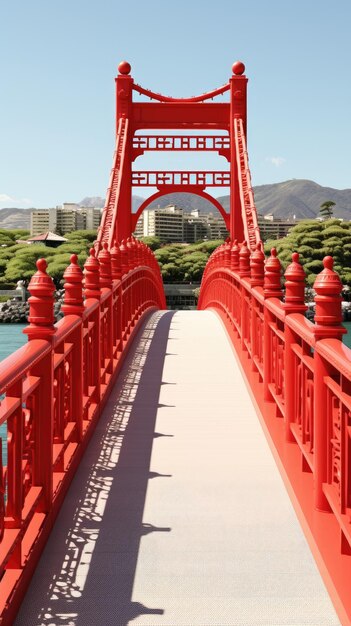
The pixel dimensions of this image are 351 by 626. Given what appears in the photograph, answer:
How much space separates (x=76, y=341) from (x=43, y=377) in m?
1.22

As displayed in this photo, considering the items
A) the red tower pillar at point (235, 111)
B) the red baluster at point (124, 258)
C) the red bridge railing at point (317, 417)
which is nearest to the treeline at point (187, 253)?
the red tower pillar at point (235, 111)

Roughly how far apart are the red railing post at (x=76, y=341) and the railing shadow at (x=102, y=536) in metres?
0.32

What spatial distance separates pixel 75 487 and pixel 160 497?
0.49 meters

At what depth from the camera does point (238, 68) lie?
2045cm

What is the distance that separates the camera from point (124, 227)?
21.5 metres

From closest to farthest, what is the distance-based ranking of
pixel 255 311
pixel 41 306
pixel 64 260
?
pixel 41 306
pixel 255 311
pixel 64 260

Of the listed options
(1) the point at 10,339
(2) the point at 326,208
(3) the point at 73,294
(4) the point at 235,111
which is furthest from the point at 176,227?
(3) the point at 73,294

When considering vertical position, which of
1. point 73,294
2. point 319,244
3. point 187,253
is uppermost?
point 319,244

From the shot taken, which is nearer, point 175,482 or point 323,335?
point 323,335

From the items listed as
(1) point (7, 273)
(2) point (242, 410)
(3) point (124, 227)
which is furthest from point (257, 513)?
(1) point (7, 273)

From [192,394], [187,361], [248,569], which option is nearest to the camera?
[248,569]

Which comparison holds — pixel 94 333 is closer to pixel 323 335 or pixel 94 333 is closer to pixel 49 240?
pixel 323 335

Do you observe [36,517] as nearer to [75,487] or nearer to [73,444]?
[75,487]

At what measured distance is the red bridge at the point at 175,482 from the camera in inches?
114
